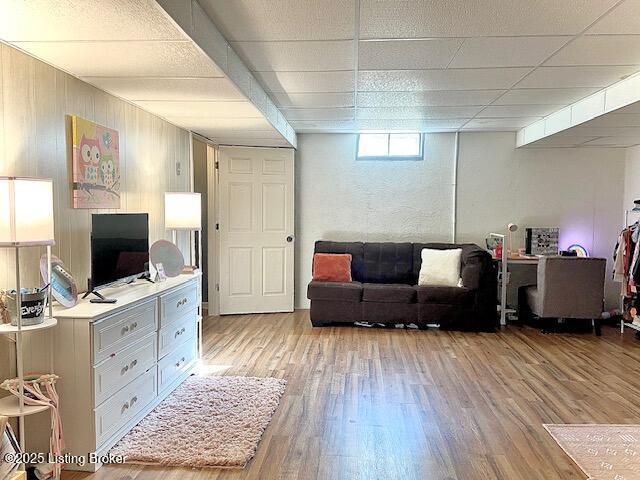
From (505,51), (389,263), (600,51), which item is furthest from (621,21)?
(389,263)

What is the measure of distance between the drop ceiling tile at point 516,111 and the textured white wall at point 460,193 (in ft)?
3.76

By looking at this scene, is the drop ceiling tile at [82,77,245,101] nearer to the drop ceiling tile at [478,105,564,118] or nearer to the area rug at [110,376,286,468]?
the area rug at [110,376,286,468]

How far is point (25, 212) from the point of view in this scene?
84.4 inches

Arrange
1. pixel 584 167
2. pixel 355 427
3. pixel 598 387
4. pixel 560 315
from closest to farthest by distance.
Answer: pixel 355 427 → pixel 598 387 → pixel 560 315 → pixel 584 167

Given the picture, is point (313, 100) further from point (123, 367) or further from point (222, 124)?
point (123, 367)

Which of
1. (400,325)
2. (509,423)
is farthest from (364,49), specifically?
(400,325)

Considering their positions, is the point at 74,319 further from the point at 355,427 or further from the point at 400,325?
the point at 400,325

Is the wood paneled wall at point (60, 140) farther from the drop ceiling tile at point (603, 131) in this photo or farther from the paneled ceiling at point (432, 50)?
the drop ceiling tile at point (603, 131)

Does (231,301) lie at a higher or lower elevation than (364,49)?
lower

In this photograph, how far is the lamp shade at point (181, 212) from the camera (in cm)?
416

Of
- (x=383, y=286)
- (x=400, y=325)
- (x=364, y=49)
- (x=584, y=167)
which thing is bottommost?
(x=400, y=325)

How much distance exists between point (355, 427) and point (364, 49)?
238 cm

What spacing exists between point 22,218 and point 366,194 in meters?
4.92

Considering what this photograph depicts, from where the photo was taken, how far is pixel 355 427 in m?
3.06
